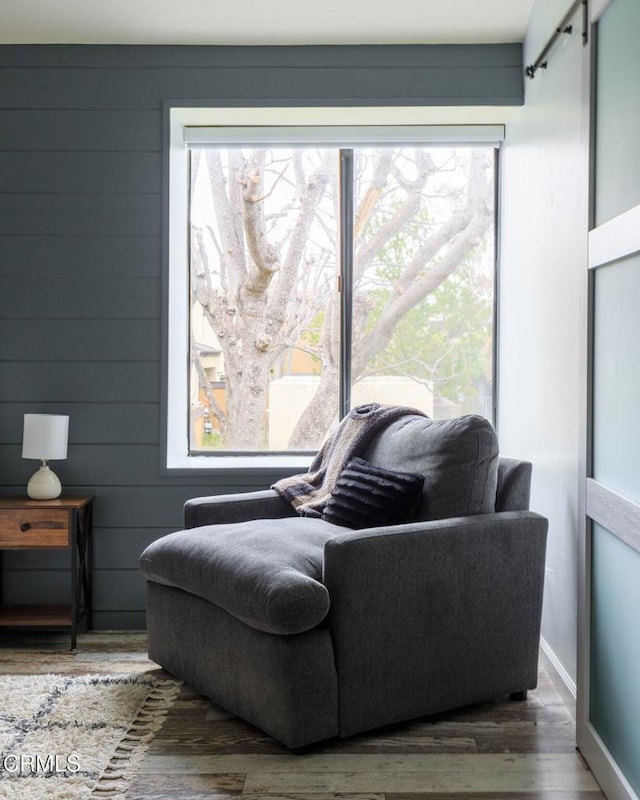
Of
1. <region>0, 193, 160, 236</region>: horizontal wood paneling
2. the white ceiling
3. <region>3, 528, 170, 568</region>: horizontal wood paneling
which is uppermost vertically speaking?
the white ceiling

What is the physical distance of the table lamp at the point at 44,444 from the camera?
128 inches

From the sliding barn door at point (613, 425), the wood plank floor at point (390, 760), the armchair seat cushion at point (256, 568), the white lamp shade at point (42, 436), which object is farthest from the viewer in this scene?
the white lamp shade at point (42, 436)

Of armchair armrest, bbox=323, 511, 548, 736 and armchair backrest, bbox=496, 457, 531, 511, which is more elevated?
armchair backrest, bbox=496, 457, 531, 511

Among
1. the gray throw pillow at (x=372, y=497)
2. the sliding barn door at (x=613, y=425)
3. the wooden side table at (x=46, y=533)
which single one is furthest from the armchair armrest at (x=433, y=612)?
the wooden side table at (x=46, y=533)

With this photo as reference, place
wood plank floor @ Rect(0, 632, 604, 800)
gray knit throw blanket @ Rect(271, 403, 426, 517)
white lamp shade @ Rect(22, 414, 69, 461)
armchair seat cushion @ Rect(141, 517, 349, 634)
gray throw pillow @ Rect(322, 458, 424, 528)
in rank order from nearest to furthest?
wood plank floor @ Rect(0, 632, 604, 800), armchair seat cushion @ Rect(141, 517, 349, 634), gray throw pillow @ Rect(322, 458, 424, 528), gray knit throw blanket @ Rect(271, 403, 426, 517), white lamp shade @ Rect(22, 414, 69, 461)

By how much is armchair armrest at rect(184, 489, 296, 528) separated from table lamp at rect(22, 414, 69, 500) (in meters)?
0.58

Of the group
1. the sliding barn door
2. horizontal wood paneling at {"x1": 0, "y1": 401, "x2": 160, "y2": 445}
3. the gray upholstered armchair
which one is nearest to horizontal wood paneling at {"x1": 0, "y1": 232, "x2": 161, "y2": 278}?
horizontal wood paneling at {"x1": 0, "y1": 401, "x2": 160, "y2": 445}

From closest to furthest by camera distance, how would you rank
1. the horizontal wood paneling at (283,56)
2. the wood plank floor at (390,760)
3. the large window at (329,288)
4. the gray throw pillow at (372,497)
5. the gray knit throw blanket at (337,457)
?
the wood plank floor at (390,760)
the gray throw pillow at (372,497)
the gray knit throw blanket at (337,457)
the horizontal wood paneling at (283,56)
the large window at (329,288)

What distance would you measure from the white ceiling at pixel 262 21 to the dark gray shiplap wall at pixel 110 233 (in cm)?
5

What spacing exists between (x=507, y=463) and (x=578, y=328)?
1.75 ft

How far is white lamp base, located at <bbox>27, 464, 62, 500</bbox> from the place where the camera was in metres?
3.29

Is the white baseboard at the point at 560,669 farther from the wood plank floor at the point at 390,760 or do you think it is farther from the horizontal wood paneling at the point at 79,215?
the horizontal wood paneling at the point at 79,215

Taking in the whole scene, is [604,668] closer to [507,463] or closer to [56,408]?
[507,463]

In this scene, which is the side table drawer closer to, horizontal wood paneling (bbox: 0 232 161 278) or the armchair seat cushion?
the armchair seat cushion
